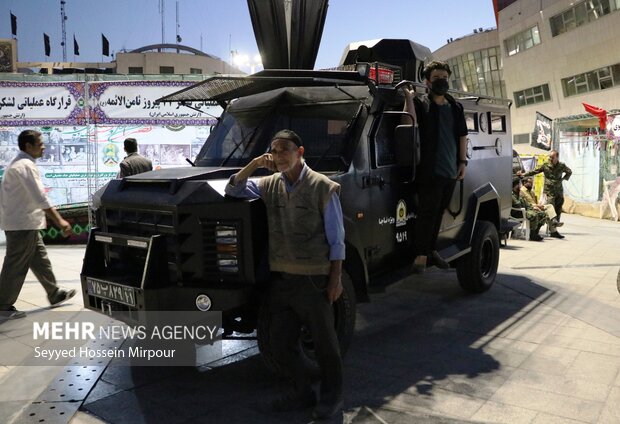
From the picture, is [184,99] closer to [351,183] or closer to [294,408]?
[351,183]

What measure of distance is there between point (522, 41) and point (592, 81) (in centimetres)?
913

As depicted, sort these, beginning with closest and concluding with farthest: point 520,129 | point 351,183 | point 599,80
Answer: point 351,183, point 599,80, point 520,129

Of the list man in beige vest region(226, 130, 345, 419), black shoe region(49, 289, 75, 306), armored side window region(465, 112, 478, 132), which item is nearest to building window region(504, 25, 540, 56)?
armored side window region(465, 112, 478, 132)

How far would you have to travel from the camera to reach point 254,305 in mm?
3947

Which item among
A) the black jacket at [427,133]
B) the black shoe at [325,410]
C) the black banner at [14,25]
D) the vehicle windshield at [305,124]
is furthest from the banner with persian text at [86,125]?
the black banner at [14,25]

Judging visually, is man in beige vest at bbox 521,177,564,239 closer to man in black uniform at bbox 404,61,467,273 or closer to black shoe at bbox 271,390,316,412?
man in black uniform at bbox 404,61,467,273

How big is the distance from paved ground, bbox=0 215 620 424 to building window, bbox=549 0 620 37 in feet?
108

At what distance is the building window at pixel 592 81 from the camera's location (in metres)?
33.7

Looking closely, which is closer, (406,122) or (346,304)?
Result: (346,304)

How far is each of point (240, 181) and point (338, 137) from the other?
4.41 ft

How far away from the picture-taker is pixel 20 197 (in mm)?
5695

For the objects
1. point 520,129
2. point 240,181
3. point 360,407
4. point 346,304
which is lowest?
point 360,407

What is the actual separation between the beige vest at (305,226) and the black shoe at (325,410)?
Answer: 84 centimetres

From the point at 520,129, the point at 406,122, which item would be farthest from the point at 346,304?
the point at 520,129
